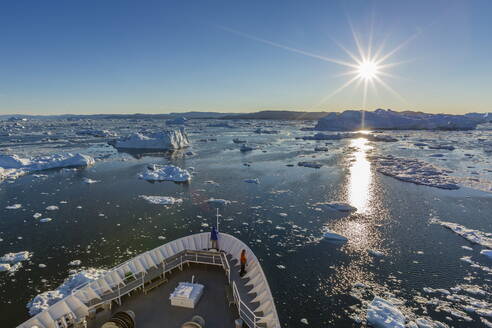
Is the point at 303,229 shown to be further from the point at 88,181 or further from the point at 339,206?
the point at 88,181

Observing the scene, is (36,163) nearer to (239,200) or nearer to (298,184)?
(239,200)

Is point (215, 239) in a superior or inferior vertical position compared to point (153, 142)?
inferior

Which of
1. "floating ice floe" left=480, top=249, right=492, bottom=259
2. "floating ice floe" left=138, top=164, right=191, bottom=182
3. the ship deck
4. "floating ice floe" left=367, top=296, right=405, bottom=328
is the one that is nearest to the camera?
→ the ship deck

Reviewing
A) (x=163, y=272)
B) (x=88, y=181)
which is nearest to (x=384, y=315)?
(x=163, y=272)

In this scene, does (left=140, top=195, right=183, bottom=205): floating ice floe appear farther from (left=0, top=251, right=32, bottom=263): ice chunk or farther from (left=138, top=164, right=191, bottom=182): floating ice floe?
(left=0, top=251, right=32, bottom=263): ice chunk

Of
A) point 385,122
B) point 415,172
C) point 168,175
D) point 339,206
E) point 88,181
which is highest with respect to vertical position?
point 385,122

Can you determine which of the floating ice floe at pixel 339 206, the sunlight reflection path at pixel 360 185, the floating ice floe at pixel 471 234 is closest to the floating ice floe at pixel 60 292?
the floating ice floe at pixel 339 206

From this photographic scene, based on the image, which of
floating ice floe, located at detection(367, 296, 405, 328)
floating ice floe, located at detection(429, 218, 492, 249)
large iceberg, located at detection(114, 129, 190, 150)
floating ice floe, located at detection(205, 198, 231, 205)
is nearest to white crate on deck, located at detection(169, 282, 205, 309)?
floating ice floe, located at detection(367, 296, 405, 328)

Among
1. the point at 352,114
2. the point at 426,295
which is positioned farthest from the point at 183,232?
the point at 352,114
